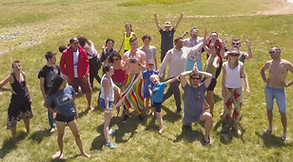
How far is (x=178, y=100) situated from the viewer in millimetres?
9594

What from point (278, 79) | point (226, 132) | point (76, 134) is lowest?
point (226, 132)

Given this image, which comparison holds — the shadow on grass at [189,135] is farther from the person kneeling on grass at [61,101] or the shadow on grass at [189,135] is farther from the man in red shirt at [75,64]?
the man in red shirt at [75,64]

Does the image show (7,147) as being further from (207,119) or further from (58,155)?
(207,119)

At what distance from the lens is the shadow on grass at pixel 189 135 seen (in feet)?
27.6

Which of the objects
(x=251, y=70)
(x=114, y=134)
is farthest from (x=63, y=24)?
(x=114, y=134)

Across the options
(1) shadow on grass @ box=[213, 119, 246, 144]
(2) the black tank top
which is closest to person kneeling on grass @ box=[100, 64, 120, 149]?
(2) the black tank top

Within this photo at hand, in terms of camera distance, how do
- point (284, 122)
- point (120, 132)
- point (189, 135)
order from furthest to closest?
point (120, 132) → point (189, 135) → point (284, 122)

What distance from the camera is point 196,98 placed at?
7.84 metres

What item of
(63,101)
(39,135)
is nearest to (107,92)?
(63,101)

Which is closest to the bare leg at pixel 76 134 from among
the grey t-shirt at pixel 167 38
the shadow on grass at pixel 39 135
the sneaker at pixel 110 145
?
the sneaker at pixel 110 145

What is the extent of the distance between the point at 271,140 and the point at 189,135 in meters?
2.56

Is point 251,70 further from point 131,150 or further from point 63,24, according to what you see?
point 63,24

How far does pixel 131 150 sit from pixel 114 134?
3.38ft

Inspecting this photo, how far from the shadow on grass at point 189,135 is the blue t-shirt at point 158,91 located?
1351mm
